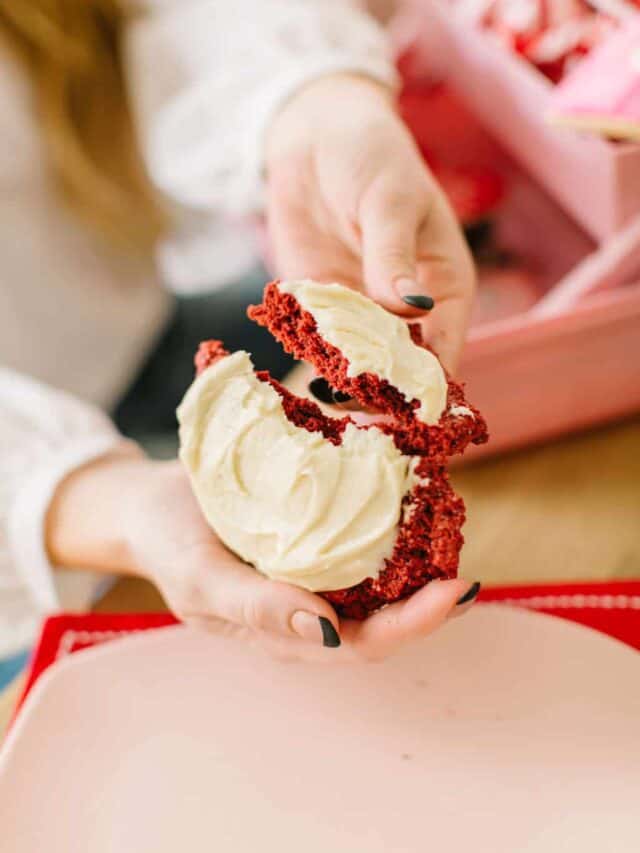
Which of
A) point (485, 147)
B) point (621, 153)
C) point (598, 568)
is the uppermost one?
point (621, 153)

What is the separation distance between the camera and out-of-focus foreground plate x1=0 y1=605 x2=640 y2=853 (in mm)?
573

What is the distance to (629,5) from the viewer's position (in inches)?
34.8

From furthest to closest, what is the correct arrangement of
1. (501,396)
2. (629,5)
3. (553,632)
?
1. (629,5)
2. (501,396)
3. (553,632)

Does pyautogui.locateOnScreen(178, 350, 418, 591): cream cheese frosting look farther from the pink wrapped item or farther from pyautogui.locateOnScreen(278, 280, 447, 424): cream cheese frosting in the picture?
the pink wrapped item

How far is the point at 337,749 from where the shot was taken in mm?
617

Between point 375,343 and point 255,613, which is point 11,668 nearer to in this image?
point 255,613

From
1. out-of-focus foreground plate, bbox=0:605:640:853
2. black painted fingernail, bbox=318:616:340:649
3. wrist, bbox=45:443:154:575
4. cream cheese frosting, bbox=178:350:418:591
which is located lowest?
out-of-focus foreground plate, bbox=0:605:640:853

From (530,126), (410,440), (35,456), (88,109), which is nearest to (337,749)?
(410,440)

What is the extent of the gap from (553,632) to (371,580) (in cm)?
17

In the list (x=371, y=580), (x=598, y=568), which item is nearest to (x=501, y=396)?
(x=598, y=568)

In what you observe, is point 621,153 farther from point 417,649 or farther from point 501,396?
point 417,649

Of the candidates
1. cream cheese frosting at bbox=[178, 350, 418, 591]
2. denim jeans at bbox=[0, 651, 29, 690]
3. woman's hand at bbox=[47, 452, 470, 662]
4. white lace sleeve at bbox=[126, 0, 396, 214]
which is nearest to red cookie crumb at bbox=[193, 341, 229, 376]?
cream cheese frosting at bbox=[178, 350, 418, 591]

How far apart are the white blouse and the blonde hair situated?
21 mm

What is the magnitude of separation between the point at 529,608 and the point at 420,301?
267mm
